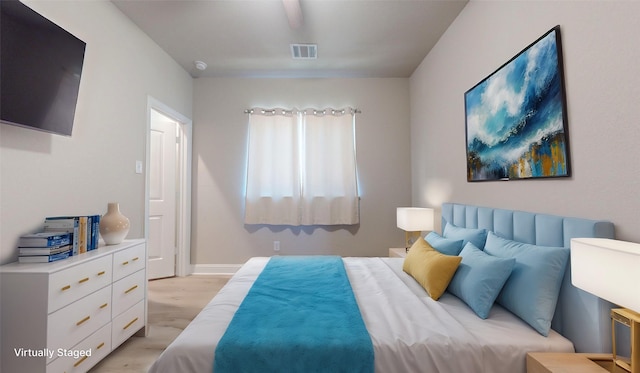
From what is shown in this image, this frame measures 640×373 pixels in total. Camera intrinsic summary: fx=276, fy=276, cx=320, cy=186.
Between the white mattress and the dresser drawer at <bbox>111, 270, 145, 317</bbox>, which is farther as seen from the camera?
the dresser drawer at <bbox>111, 270, 145, 317</bbox>

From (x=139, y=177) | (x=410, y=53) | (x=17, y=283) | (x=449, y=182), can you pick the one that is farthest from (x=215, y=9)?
(x=449, y=182)

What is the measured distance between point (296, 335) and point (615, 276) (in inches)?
47.4

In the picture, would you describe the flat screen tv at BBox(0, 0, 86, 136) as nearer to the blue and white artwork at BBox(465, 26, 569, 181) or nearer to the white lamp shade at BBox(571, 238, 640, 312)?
the white lamp shade at BBox(571, 238, 640, 312)

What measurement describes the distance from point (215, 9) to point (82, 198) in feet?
6.52

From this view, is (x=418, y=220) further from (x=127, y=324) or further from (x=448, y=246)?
(x=127, y=324)

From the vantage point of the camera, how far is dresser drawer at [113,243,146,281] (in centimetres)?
201

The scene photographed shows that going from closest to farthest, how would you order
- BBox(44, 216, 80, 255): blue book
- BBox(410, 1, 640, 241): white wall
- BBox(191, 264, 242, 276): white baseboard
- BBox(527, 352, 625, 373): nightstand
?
BBox(527, 352, 625, 373): nightstand
BBox(410, 1, 640, 241): white wall
BBox(44, 216, 80, 255): blue book
BBox(191, 264, 242, 276): white baseboard

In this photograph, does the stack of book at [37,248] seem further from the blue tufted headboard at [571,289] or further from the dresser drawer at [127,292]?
the blue tufted headboard at [571,289]

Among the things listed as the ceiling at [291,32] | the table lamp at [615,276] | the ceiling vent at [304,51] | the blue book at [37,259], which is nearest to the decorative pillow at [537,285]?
the table lamp at [615,276]

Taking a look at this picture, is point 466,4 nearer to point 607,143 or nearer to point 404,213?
point 607,143

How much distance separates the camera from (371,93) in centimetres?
407

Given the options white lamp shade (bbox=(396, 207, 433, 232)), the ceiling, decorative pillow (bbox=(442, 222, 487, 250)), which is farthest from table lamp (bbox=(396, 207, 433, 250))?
the ceiling

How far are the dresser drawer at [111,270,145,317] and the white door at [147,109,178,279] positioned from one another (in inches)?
62.8

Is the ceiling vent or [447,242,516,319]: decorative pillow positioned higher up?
the ceiling vent
